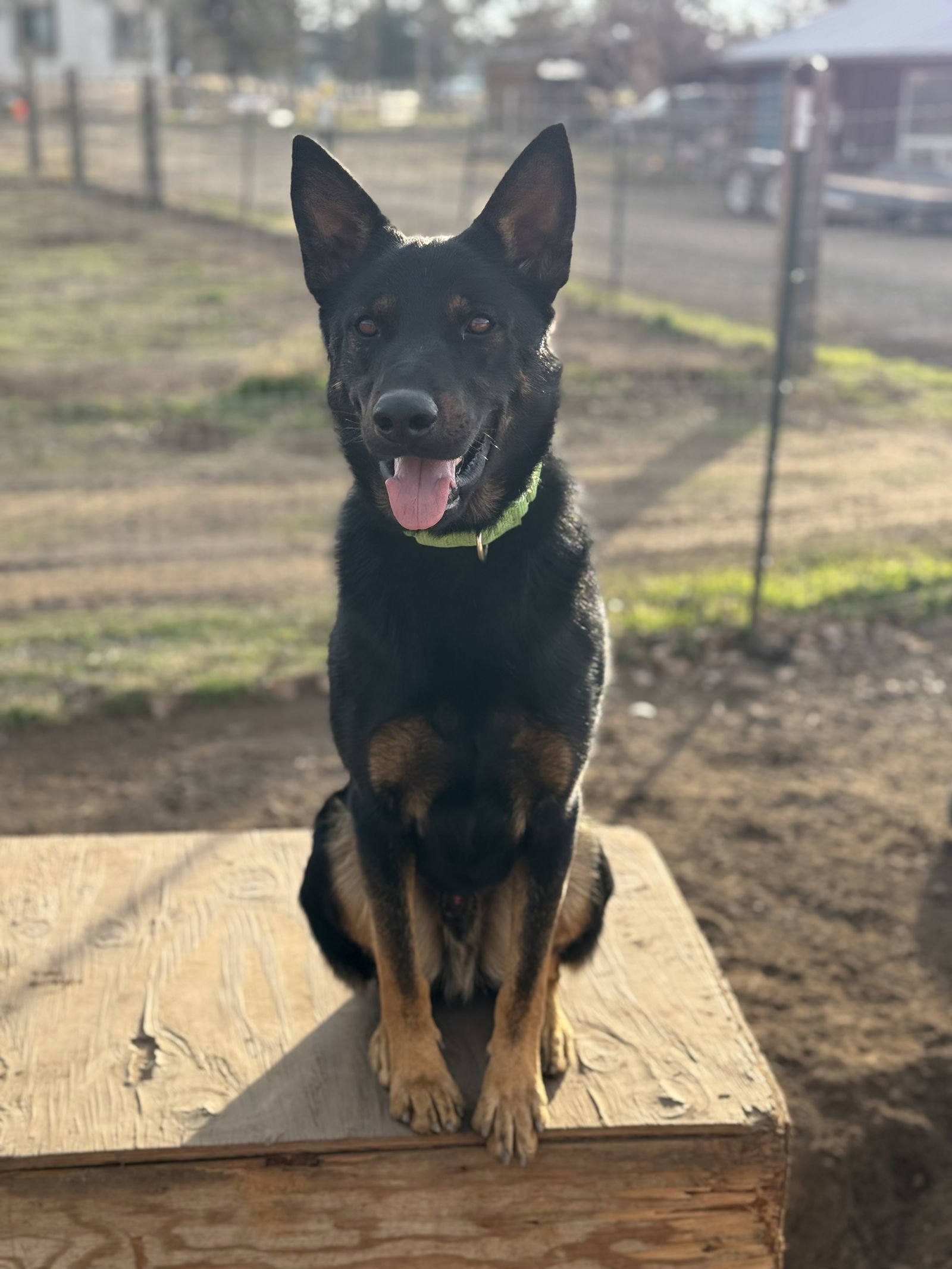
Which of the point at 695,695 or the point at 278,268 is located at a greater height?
the point at 278,268

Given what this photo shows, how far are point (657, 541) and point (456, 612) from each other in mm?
4948

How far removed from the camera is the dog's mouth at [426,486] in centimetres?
240

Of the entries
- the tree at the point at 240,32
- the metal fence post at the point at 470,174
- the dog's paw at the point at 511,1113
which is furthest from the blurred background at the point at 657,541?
the tree at the point at 240,32

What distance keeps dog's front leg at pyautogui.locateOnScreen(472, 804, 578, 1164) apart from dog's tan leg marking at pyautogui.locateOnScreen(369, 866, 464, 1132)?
0.26 ft

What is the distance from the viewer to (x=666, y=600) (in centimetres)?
634

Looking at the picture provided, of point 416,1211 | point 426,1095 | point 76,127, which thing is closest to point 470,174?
point 76,127

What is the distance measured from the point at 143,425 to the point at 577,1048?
7.11 meters

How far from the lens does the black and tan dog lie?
7.89 ft

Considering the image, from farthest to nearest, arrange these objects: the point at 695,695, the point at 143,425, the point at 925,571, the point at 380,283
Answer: the point at 143,425 → the point at 925,571 → the point at 695,695 → the point at 380,283

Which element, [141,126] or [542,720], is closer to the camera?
[542,720]

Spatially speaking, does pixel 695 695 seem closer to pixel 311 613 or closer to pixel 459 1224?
pixel 311 613

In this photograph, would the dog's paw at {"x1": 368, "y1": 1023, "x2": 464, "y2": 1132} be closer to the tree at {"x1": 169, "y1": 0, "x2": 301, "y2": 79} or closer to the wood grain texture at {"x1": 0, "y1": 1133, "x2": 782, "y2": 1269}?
the wood grain texture at {"x1": 0, "y1": 1133, "x2": 782, "y2": 1269}

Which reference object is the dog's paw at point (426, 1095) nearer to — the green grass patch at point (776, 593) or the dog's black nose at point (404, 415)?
the dog's black nose at point (404, 415)

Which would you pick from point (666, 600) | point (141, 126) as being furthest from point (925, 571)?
point (141, 126)
